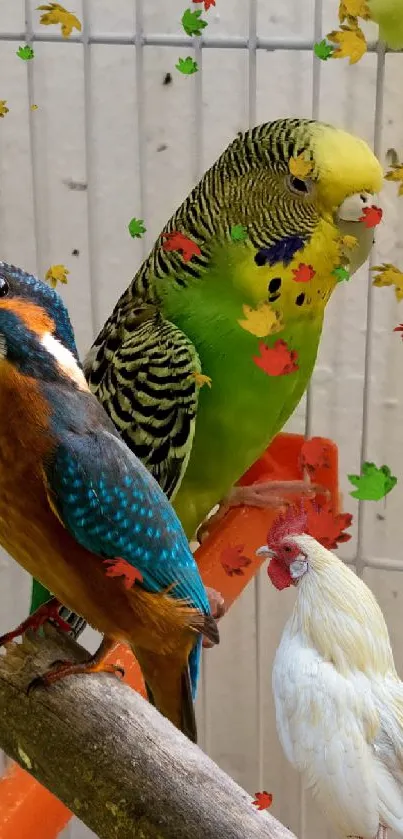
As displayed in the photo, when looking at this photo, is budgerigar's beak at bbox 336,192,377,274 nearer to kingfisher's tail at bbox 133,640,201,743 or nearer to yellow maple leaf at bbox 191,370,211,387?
yellow maple leaf at bbox 191,370,211,387

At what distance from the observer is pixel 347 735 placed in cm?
52

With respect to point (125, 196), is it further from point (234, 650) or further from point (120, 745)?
point (120, 745)

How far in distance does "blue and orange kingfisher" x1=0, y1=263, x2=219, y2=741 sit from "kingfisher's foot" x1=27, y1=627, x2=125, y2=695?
3cm

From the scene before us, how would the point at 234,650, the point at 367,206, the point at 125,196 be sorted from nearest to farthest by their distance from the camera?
the point at 367,206 < the point at 125,196 < the point at 234,650

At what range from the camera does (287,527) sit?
57 centimetres

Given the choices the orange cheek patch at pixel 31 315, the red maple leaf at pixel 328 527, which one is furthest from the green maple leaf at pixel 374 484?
the orange cheek patch at pixel 31 315

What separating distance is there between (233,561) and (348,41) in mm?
396

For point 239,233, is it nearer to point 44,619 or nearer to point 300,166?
point 300,166

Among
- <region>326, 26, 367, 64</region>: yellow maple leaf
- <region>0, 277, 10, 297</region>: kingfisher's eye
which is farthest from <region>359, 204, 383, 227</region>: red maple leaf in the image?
<region>0, 277, 10, 297</region>: kingfisher's eye

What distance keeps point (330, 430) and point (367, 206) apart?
48cm

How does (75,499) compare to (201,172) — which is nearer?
(75,499)

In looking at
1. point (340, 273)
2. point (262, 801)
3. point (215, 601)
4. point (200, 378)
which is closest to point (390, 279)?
point (340, 273)

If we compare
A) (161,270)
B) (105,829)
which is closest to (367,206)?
(161,270)

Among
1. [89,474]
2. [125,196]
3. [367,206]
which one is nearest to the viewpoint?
[89,474]
